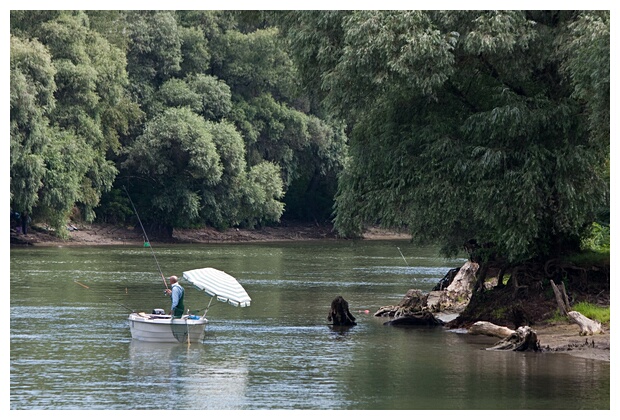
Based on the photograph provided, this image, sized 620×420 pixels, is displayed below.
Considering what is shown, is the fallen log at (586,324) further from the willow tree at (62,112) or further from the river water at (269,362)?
the willow tree at (62,112)

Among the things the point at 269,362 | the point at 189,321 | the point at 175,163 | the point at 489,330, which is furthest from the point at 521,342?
the point at 175,163

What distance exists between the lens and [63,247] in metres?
70.6

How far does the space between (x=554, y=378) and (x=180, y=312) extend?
875cm

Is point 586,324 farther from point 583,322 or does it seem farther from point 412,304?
point 412,304

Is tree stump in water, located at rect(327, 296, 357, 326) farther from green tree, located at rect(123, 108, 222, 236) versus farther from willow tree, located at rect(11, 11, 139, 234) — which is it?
green tree, located at rect(123, 108, 222, 236)

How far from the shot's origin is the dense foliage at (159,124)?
6538cm

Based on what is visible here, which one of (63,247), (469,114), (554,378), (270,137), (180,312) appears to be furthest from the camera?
(270,137)

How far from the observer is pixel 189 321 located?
26562mm

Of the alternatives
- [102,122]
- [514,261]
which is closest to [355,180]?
[514,261]

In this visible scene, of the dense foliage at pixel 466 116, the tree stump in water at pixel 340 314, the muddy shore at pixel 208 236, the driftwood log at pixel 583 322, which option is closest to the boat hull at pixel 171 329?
the tree stump in water at pixel 340 314

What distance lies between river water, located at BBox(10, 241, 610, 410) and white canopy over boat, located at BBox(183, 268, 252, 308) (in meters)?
1.02

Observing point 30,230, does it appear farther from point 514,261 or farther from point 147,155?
point 514,261

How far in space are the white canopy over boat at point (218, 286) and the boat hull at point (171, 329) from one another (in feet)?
2.25

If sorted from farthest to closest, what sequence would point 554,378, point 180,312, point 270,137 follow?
point 270,137, point 180,312, point 554,378
